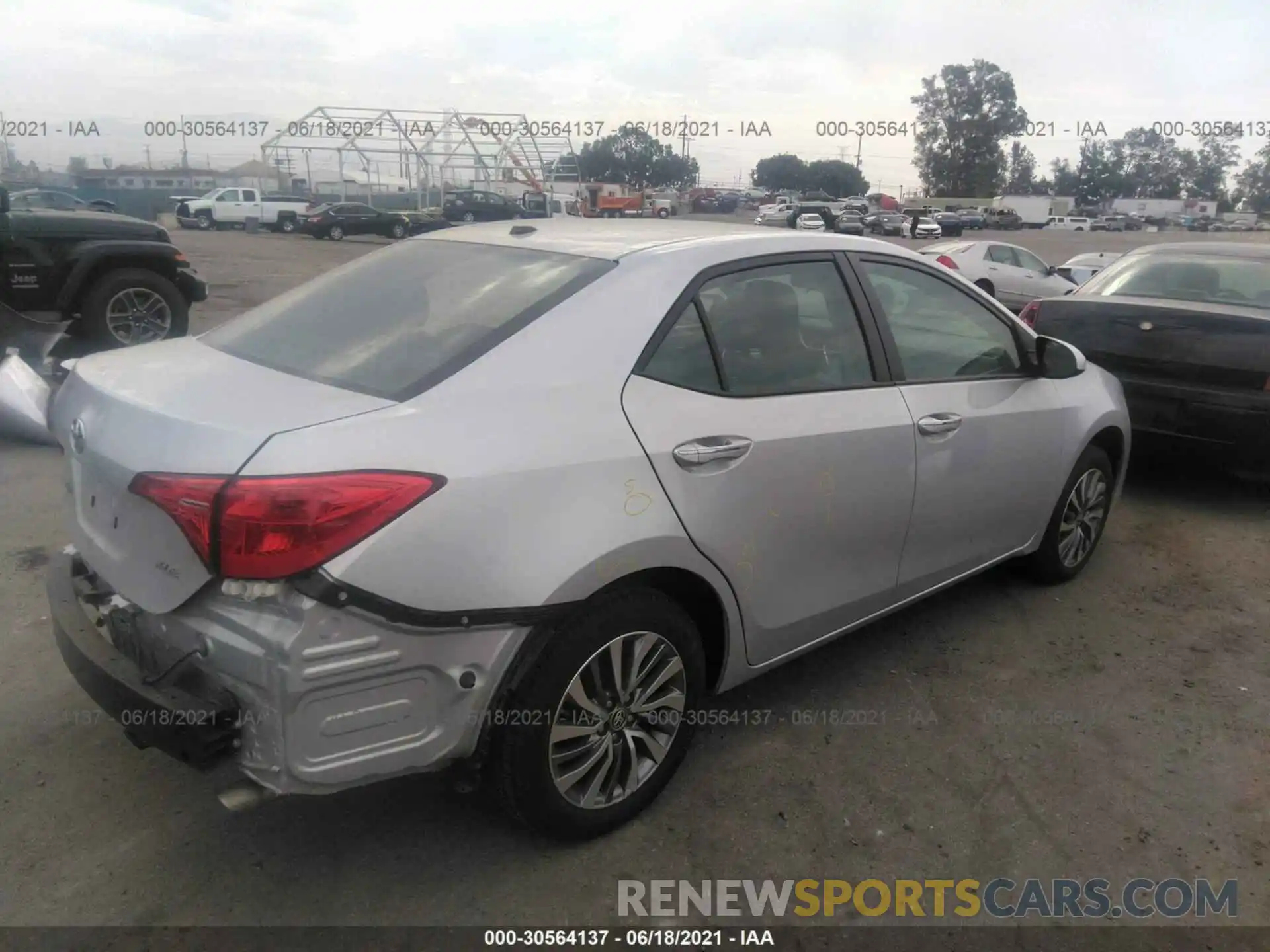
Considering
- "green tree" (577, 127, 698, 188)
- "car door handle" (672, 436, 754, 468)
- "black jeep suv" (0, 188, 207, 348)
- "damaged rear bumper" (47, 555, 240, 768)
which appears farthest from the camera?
"green tree" (577, 127, 698, 188)

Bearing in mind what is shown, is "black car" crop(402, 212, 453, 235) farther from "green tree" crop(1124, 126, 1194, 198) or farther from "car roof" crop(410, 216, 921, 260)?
"green tree" crop(1124, 126, 1194, 198)

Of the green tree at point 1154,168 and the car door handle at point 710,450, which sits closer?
the car door handle at point 710,450

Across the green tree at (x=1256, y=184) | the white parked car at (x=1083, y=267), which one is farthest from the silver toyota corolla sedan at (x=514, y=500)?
the green tree at (x=1256, y=184)

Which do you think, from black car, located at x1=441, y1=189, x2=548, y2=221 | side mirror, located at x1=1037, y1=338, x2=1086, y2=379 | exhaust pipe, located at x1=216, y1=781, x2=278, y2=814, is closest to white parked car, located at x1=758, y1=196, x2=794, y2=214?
black car, located at x1=441, y1=189, x2=548, y2=221

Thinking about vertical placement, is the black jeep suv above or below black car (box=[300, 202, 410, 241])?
below

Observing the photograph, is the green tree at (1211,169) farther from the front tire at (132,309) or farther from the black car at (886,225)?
the front tire at (132,309)

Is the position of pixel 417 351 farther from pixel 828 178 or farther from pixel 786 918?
pixel 828 178

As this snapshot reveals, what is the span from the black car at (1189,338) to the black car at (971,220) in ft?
184

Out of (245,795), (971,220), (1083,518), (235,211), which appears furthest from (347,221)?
(971,220)

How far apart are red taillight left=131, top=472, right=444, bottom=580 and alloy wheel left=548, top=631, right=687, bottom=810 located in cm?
72

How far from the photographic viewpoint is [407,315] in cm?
279

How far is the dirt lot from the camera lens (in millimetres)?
2512

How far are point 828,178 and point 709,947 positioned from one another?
94.4 meters

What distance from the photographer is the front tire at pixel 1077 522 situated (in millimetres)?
4336
